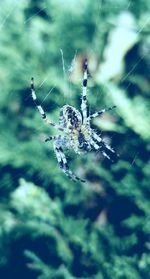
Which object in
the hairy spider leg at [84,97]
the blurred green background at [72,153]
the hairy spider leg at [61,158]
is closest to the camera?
the hairy spider leg at [84,97]

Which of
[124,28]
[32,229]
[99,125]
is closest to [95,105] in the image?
[99,125]

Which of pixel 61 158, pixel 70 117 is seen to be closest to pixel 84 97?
pixel 70 117

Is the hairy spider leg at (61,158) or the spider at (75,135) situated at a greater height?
the spider at (75,135)

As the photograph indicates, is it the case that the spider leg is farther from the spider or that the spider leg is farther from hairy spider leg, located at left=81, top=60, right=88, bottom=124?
hairy spider leg, located at left=81, top=60, right=88, bottom=124

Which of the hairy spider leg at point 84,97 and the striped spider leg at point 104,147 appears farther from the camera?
the striped spider leg at point 104,147

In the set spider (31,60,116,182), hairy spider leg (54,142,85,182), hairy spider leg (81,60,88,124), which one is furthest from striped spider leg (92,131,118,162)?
hairy spider leg (54,142,85,182)

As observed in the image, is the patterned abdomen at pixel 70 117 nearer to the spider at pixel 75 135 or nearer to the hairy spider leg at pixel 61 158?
the spider at pixel 75 135

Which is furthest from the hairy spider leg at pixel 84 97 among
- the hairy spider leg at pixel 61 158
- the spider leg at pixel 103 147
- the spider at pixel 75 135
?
the hairy spider leg at pixel 61 158
